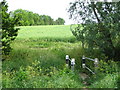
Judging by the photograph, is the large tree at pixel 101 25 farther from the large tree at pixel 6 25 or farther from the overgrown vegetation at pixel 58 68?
the large tree at pixel 6 25

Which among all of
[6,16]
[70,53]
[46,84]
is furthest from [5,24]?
[46,84]

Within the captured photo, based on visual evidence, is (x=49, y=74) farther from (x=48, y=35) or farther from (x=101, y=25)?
(x=48, y=35)

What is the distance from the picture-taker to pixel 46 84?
5.64m

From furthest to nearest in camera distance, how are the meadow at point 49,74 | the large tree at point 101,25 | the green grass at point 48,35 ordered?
the green grass at point 48,35 → the large tree at point 101,25 → the meadow at point 49,74

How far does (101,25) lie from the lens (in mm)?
8555

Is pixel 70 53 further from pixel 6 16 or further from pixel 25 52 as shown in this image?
pixel 6 16

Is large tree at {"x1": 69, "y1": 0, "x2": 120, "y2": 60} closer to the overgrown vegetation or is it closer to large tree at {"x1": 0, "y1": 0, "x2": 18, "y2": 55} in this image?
the overgrown vegetation

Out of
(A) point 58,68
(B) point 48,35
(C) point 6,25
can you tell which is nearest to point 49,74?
(A) point 58,68

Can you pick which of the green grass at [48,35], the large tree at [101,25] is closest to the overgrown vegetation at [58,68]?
the large tree at [101,25]

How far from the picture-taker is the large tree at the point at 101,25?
8234mm

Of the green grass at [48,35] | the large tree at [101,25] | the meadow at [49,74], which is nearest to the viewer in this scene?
the meadow at [49,74]

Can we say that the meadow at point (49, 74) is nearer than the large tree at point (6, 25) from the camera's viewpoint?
Yes

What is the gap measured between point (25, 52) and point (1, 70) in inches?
111

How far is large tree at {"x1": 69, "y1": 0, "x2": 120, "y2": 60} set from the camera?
823 cm
